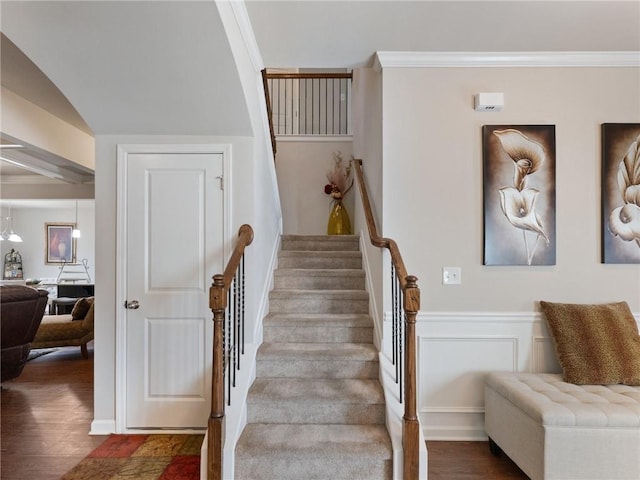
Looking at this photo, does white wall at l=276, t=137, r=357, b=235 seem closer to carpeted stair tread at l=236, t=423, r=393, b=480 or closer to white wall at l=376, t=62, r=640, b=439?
white wall at l=376, t=62, r=640, b=439

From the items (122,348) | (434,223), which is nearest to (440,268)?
(434,223)

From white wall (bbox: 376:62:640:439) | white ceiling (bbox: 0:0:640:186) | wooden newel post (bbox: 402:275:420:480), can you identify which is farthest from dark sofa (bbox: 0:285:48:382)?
wooden newel post (bbox: 402:275:420:480)

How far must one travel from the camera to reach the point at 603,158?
2.59 meters

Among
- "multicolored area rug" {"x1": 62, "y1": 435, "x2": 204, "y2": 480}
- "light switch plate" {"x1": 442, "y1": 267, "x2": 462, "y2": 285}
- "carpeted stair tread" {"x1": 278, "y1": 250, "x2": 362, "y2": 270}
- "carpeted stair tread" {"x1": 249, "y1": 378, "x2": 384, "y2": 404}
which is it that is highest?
"carpeted stair tread" {"x1": 278, "y1": 250, "x2": 362, "y2": 270}

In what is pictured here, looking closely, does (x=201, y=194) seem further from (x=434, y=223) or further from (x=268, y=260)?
(x=434, y=223)

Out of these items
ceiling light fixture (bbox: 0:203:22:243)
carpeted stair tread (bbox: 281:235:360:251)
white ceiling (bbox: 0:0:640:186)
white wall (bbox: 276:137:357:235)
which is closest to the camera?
white ceiling (bbox: 0:0:640:186)

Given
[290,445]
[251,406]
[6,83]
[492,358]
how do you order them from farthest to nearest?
[6,83]
[492,358]
[251,406]
[290,445]

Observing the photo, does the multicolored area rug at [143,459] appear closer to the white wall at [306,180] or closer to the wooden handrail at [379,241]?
the wooden handrail at [379,241]

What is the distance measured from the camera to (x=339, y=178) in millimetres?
4664

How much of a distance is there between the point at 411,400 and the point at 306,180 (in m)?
3.42

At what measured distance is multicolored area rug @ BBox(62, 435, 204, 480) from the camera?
6.93ft

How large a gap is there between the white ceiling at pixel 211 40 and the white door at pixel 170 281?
13.5 inches

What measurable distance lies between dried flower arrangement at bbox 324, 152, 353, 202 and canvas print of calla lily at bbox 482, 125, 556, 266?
2136 millimetres

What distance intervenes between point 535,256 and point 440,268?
68cm
